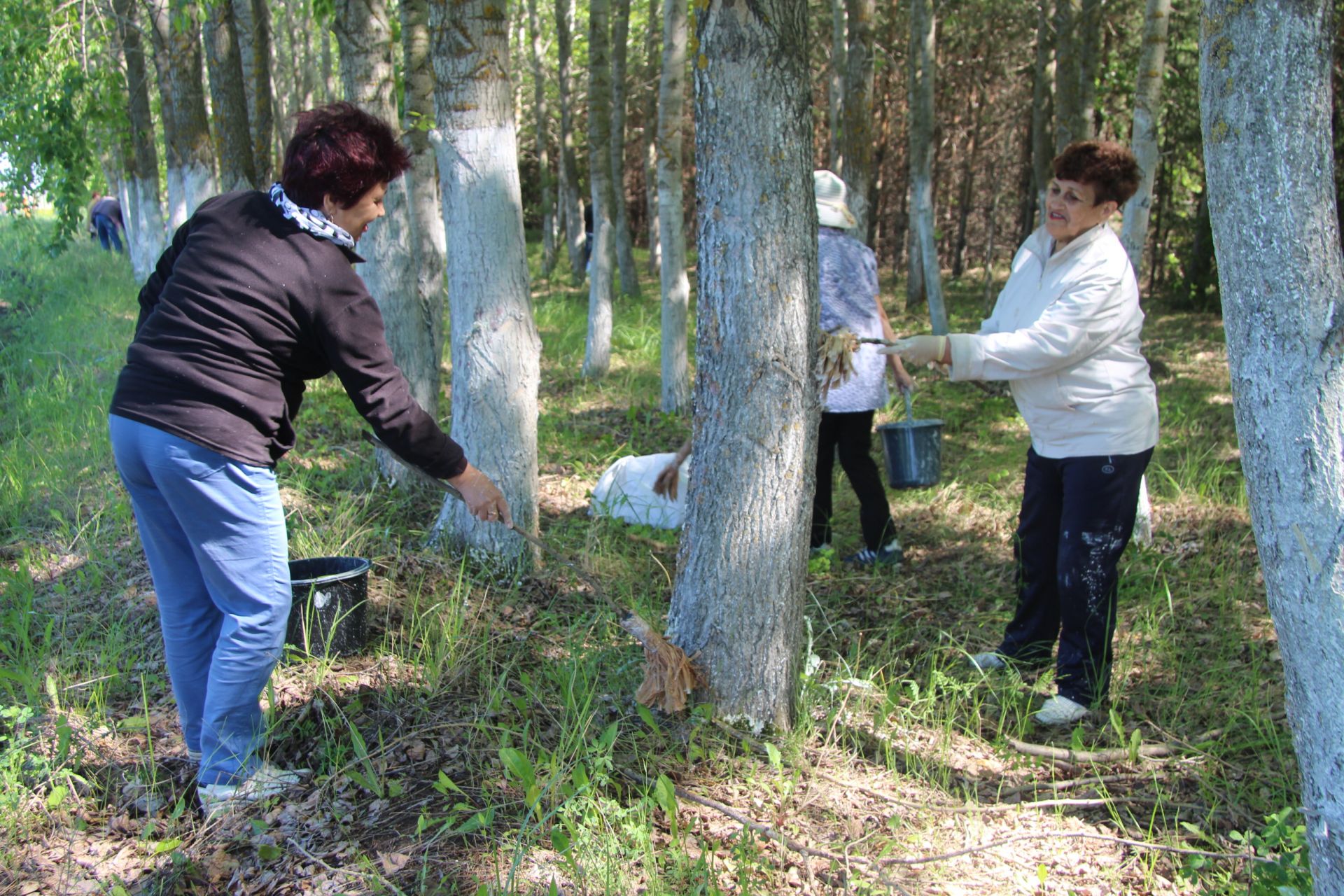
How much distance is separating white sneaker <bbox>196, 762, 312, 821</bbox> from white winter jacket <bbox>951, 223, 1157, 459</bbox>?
2.54 meters

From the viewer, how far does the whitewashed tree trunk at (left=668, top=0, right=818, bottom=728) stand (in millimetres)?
2697

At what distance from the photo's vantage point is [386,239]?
5555 mm

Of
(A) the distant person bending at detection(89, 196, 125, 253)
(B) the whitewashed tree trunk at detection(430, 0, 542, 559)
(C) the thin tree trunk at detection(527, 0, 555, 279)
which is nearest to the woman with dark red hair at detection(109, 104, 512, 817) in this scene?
(B) the whitewashed tree trunk at detection(430, 0, 542, 559)

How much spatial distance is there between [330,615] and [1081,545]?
2.67m

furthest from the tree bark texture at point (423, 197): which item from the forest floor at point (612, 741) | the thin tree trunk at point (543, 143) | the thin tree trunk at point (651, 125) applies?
the thin tree trunk at point (543, 143)

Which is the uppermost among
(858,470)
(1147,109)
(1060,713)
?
(1147,109)

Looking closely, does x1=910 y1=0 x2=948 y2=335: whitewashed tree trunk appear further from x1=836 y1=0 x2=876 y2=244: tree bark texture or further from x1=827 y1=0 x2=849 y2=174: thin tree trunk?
x1=836 y1=0 x2=876 y2=244: tree bark texture

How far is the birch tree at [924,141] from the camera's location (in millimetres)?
8883

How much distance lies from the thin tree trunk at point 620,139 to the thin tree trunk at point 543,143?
1.99 metres

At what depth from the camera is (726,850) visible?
8.48 feet

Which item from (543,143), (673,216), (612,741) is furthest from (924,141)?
→ (612,741)

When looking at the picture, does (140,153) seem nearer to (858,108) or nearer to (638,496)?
(858,108)

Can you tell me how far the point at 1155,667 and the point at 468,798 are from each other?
268 cm

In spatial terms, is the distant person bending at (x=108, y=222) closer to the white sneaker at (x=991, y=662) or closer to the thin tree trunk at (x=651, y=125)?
the thin tree trunk at (x=651, y=125)
